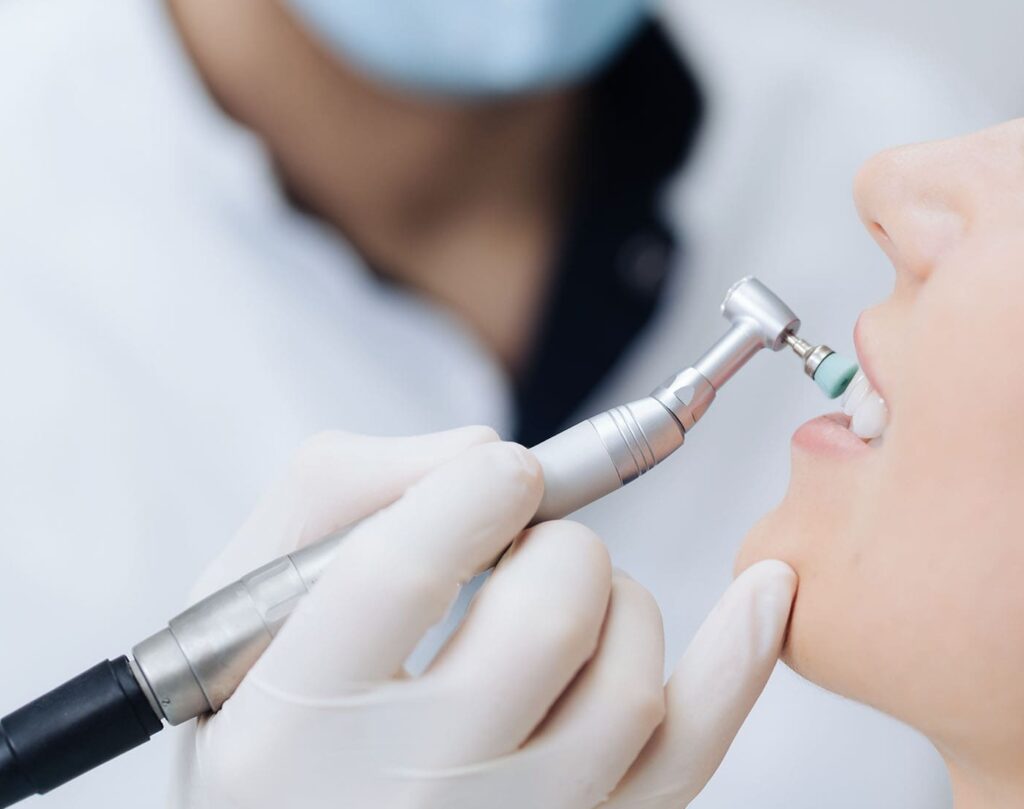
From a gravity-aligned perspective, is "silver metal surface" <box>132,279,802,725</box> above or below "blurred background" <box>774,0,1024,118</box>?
below

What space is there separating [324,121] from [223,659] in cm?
99

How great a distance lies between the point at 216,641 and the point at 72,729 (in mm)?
105

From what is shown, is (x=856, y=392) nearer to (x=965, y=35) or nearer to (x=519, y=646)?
(x=519, y=646)

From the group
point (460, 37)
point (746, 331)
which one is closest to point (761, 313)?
point (746, 331)

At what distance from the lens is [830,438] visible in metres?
0.77

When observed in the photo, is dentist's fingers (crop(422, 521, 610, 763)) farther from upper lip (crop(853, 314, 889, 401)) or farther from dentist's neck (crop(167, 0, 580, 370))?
dentist's neck (crop(167, 0, 580, 370))

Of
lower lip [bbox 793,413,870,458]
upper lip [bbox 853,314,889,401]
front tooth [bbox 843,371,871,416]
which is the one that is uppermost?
upper lip [bbox 853,314,889,401]

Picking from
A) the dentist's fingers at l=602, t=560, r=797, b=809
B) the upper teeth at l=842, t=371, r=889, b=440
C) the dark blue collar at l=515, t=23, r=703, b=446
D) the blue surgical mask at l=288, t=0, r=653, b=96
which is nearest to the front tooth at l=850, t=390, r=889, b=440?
the upper teeth at l=842, t=371, r=889, b=440

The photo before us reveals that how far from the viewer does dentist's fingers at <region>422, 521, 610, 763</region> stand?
2.35 ft

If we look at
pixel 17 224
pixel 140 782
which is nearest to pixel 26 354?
pixel 17 224

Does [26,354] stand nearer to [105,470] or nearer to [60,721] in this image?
[105,470]

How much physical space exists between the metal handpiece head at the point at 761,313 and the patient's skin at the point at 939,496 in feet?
0.19

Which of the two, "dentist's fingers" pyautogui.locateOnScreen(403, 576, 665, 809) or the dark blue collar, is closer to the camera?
"dentist's fingers" pyautogui.locateOnScreen(403, 576, 665, 809)

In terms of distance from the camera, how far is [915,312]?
70 centimetres
